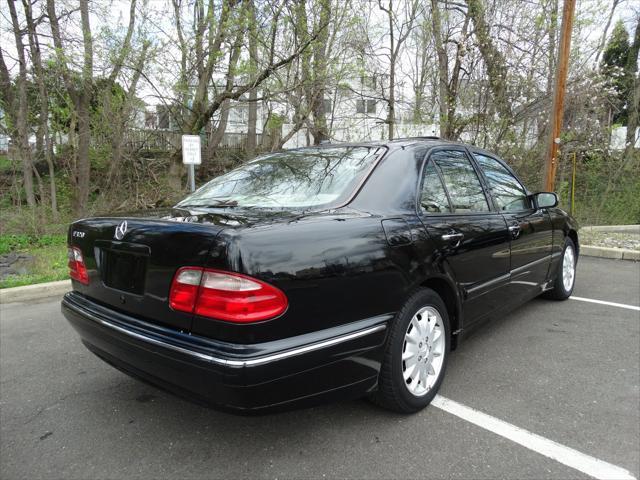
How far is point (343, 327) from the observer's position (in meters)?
2.07

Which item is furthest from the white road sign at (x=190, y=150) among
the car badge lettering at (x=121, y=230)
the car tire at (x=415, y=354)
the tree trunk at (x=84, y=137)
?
the car tire at (x=415, y=354)

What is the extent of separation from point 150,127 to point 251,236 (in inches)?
460

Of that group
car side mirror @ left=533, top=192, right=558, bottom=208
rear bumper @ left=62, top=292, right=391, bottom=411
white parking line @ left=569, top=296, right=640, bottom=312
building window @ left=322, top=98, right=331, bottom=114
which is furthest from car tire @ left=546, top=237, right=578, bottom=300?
building window @ left=322, top=98, right=331, bottom=114

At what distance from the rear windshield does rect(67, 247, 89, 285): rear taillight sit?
659mm

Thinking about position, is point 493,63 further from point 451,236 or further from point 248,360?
point 248,360

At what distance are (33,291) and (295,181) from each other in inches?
177

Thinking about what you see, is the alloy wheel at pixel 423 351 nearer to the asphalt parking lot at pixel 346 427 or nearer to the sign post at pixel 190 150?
the asphalt parking lot at pixel 346 427

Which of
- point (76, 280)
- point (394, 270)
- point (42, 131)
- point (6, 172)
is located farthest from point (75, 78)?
point (394, 270)

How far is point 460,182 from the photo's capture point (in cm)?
318

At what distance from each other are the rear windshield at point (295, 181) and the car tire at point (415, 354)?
0.75 m

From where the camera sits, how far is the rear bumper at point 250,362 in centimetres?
180

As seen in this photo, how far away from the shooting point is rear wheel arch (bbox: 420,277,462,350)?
2689 mm

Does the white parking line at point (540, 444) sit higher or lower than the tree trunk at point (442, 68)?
lower

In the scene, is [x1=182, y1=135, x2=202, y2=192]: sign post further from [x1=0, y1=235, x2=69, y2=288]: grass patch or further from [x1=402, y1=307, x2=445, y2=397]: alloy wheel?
[x1=402, y1=307, x2=445, y2=397]: alloy wheel
